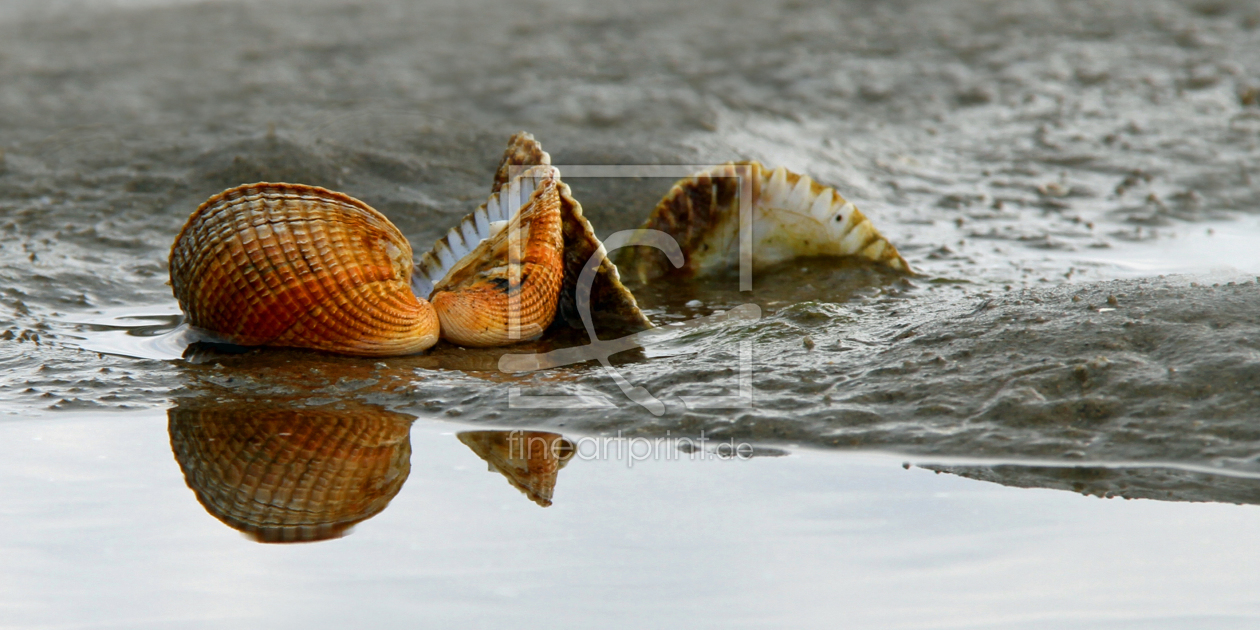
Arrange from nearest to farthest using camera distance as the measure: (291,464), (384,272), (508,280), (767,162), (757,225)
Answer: (291,464)
(384,272)
(508,280)
(757,225)
(767,162)

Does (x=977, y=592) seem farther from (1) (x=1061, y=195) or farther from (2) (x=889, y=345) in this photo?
(1) (x=1061, y=195)

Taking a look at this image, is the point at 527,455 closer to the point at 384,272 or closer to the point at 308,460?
the point at 308,460

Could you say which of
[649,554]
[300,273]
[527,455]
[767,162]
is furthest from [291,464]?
[767,162]

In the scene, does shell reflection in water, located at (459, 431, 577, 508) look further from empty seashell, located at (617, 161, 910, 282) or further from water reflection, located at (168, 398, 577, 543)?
empty seashell, located at (617, 161, 910, 282)

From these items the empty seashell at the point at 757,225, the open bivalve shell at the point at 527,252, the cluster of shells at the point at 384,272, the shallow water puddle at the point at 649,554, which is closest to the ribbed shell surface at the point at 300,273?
the cluster of shells at the point at 384,272

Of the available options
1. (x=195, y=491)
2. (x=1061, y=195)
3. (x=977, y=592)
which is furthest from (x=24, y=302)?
(x=1061, y=195)
